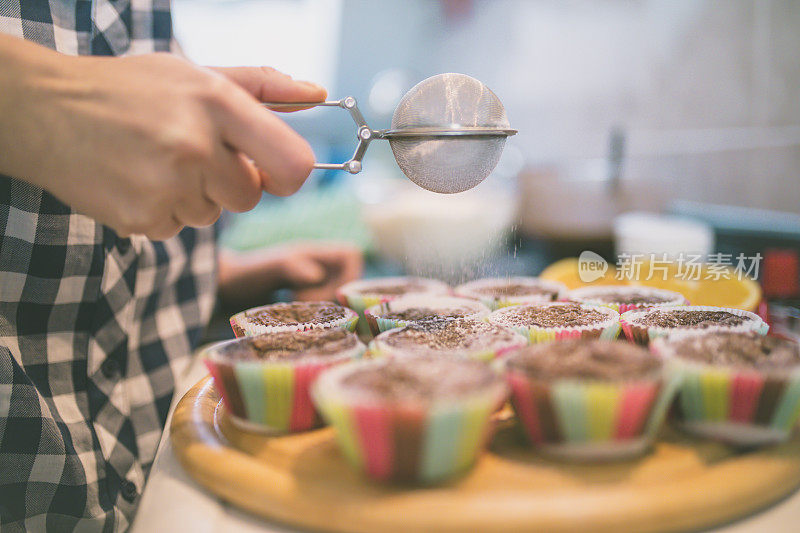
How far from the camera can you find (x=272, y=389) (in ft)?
2.24

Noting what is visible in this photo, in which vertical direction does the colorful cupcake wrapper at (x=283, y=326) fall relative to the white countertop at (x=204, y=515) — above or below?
above

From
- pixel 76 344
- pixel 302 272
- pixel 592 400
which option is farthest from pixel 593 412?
pixel 302 272

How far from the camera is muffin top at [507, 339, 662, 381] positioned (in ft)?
1.95

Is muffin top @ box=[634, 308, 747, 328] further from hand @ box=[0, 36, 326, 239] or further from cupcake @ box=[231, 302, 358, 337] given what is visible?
hand @ box=[0, 36, 326, 239]

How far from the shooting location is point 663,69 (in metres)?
2.06

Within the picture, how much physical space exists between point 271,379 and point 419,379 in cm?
19

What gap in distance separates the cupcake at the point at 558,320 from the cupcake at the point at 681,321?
35 millimetres

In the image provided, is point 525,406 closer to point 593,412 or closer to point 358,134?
point 593,412

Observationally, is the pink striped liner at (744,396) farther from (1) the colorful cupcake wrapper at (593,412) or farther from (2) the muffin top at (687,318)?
(2) the muffin top at (687,318)

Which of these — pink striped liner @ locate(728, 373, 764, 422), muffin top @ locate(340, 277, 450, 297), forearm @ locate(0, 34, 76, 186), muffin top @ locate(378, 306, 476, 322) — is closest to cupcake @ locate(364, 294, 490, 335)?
muffin top @ locate(378, 306, 476, 322)

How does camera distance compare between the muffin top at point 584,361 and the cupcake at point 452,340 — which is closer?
the muffin top at point 584,361

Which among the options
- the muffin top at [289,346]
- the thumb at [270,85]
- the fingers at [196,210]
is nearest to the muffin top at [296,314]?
the muffin top at [289,346]

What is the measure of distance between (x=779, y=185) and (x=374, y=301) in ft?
4.38

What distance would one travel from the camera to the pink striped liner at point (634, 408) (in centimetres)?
56
